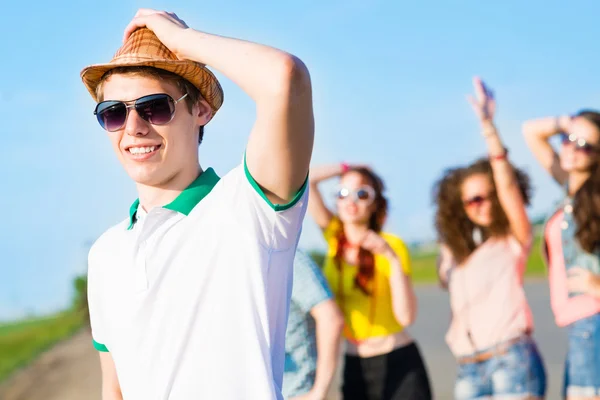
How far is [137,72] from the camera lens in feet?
7.70

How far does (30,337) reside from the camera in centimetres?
1798

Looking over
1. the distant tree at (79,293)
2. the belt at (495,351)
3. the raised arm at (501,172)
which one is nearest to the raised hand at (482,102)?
the raised arm at (501,172)

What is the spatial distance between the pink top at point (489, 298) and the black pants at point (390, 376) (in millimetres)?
432

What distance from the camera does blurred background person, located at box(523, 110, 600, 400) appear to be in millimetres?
5410

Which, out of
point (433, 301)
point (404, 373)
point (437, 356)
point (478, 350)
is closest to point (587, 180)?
point (478, 350)

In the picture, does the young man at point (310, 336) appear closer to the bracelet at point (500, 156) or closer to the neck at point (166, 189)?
the bracelet at point (500, 156)

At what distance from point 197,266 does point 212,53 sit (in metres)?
0.49

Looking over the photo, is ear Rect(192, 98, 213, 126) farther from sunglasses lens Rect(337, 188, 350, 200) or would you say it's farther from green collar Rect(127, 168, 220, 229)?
sunglasses lens Rect(337, 188, 350, 200)

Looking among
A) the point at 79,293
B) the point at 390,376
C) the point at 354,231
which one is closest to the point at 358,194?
the point at 354,231

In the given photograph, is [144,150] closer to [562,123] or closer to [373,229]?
[373,229]

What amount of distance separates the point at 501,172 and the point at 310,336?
1836mm

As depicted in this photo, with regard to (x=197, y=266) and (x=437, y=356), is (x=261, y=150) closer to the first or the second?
(x=197, y=266)

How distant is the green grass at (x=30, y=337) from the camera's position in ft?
51.1

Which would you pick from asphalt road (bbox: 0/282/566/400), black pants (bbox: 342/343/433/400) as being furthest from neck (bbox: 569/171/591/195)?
asphalt road (bbox: 0/282/566/400)
